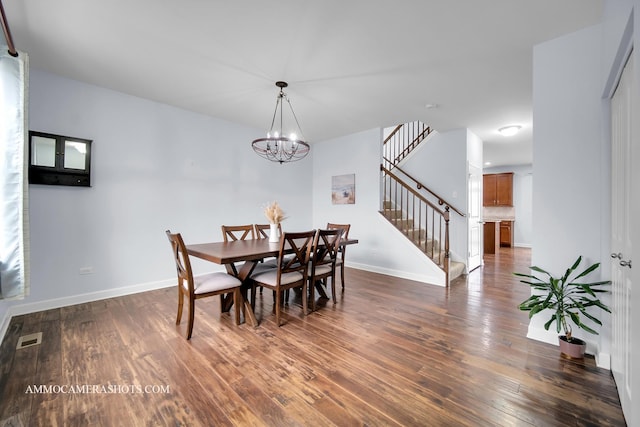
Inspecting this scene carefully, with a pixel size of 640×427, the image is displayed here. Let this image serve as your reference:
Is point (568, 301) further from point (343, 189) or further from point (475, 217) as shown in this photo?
point (343, 189)

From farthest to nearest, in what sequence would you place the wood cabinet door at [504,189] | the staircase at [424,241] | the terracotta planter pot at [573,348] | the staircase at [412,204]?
the wood cabinet door at [504,189], the staircase at [412,204], the staircase at [424,241], the terracotta planter pot at [573,348]

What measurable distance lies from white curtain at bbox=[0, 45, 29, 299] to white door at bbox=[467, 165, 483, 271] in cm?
563

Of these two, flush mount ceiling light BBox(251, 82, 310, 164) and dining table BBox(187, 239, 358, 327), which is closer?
dining table BBox(187, 239, 358, 327)

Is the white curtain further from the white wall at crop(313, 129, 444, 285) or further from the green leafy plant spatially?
the white wall at crop(313, 129, 444, 285)

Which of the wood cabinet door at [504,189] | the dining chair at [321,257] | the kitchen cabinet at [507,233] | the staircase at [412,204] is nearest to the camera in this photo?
the dining chair at [321,257]

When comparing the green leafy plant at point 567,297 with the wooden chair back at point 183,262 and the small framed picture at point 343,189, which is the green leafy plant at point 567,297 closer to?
the wooden chair back at point 183,262

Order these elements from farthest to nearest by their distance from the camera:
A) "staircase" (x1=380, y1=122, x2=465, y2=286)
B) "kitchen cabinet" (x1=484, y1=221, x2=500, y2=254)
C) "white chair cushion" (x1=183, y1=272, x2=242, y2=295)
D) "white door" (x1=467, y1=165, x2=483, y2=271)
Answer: "kitchen cabinet" (x1=484, y1=221, x2=500, y2=254) → "white door" (x1=467, y1=165, x2=483, y2=271) → "staircase" (x1=380, y1=122, x2=465, y2=286) → "white chair cushion" (x1=183, y1=272, x2=242, y2=295)

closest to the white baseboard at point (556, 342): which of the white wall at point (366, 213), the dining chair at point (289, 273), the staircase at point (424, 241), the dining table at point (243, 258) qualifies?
the staircase at point (424, 241)

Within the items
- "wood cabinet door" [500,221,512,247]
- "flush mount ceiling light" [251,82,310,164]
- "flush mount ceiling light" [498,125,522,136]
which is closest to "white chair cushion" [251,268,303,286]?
"flush mount ceiling light" [251,82,310,164]

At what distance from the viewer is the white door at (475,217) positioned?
5043 millimetres

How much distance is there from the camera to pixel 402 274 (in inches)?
179

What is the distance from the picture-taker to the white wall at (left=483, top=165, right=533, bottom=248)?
8250 mm

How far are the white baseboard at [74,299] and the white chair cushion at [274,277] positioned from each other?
193cm

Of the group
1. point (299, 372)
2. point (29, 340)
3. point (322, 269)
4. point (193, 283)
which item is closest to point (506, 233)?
point (322, 269)
